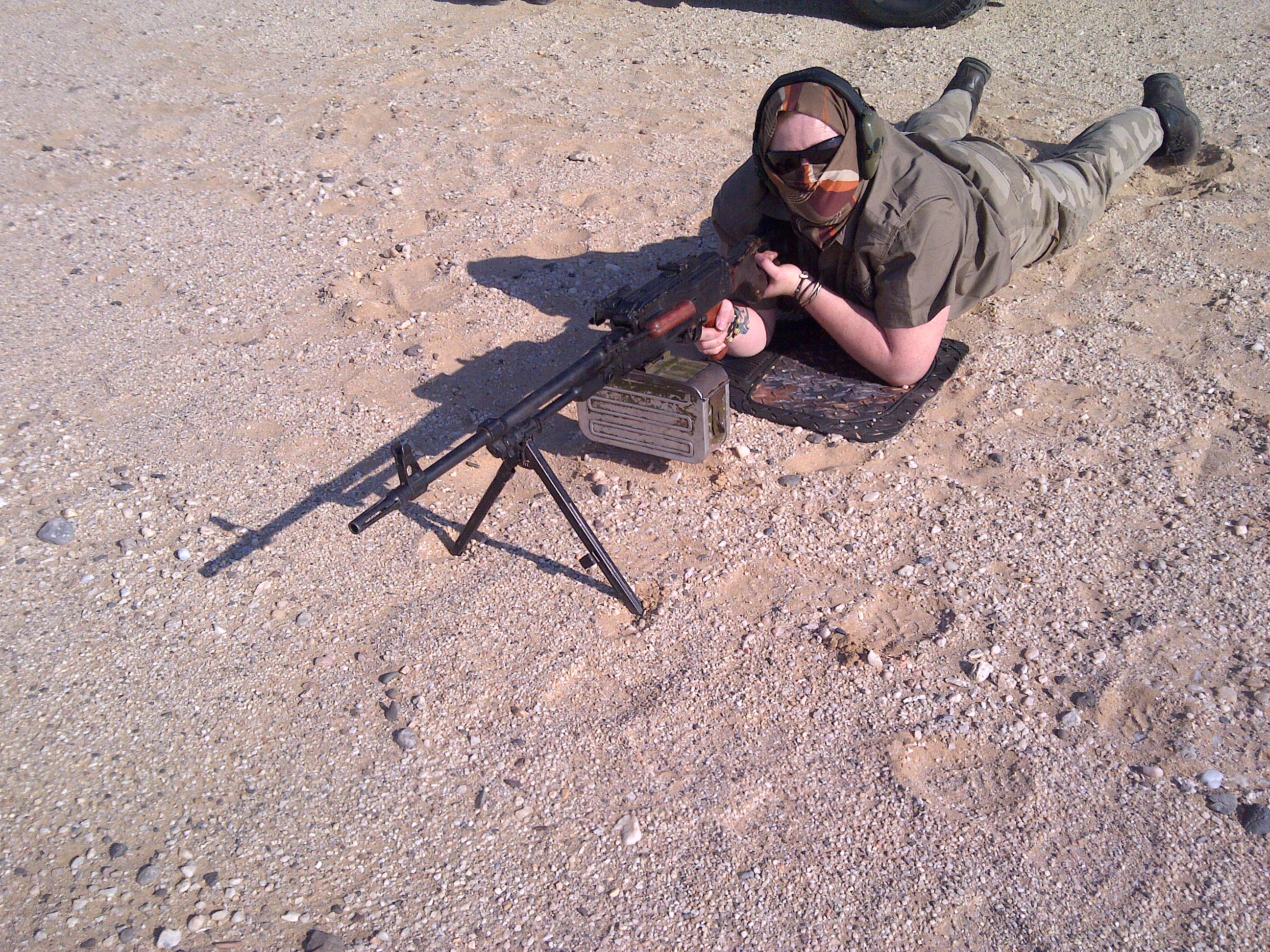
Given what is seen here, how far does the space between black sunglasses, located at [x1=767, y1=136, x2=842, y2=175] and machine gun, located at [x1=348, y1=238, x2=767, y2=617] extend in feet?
1.12

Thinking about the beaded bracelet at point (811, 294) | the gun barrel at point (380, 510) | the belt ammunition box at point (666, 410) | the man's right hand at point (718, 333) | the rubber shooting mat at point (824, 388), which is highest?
the gun barrel at point (380, 510)

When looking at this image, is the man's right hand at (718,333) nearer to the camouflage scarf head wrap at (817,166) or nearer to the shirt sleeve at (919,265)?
the camouflage scarf head wrap at (817,166)

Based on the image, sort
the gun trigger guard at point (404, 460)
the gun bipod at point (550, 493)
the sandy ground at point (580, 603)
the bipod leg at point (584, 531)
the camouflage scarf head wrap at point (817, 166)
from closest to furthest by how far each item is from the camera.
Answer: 1. the sandy ground at point (580, 603)
2. the gun trigger guard at point (404, 460)
3. the gun bipod at point (550, 493)
4. the bipod leg at point (584, 531)
5. the camouflage scarf head wrap at point (817, 166)

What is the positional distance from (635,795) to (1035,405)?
7.36 ft

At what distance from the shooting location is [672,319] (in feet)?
9.83

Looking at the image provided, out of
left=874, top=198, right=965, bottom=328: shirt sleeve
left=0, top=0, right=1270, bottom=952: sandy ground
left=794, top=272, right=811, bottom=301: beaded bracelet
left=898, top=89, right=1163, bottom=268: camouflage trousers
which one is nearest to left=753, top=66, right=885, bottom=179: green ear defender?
left=874, top=198, right=965, bottom=328: shirt sleeve

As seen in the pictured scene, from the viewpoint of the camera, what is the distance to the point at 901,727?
8.42 ft

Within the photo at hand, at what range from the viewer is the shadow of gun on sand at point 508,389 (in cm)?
329

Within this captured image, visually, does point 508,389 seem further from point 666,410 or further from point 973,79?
point 973,79

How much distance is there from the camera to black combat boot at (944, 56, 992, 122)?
207 inches

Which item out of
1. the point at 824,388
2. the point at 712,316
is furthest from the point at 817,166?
the point at 824,388

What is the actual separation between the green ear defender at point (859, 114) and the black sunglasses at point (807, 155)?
10 cm

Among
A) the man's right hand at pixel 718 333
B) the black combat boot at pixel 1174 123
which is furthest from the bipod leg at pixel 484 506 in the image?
the black combat boot at pixel 1174 123

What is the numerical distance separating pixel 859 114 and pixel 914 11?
449 cm
